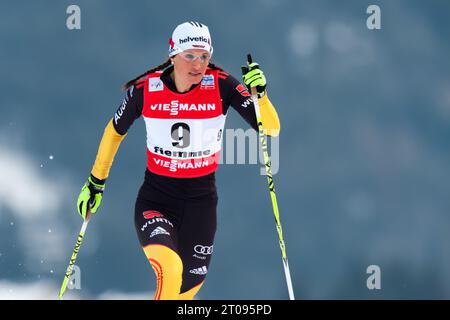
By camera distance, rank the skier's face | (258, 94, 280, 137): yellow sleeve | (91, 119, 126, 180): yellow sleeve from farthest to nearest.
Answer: (91, 119, 126, 180): yellow sleeve, (258, 94, 280, 137): yellow sleeve, the skier's face

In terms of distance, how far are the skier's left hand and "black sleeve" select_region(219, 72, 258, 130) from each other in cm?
14

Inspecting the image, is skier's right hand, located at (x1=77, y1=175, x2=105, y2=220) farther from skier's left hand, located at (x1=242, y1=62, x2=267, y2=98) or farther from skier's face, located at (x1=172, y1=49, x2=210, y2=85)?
skier's left hand, located at (x1=242, y1=62, x2=267, y2=98)

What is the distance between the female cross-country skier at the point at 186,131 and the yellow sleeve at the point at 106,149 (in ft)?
0.69

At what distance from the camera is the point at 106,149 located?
7.20m

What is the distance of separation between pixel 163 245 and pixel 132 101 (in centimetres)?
134

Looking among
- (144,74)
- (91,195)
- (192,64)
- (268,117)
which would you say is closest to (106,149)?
(91,195)

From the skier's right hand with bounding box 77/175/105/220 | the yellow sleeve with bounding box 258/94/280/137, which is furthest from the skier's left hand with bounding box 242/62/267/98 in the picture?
the skier's right hand with bounding box 77/175/105/220

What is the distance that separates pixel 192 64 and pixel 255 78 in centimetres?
53

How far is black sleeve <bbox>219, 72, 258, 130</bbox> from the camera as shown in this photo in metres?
6.76

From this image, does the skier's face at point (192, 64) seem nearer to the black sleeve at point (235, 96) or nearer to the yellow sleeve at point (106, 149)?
the black sleeve at point (235, 96)

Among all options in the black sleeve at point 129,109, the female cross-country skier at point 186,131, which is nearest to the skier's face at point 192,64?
the female cross-country skier at point 186,131
